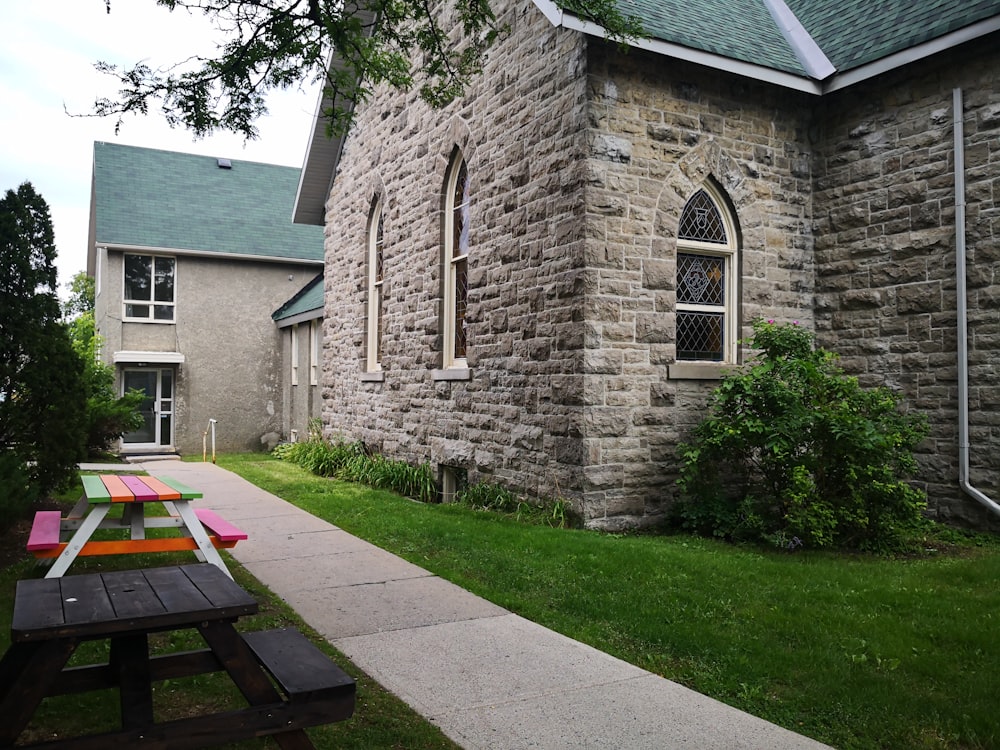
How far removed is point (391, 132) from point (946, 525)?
35.0ft

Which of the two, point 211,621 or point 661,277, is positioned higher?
point 661,277

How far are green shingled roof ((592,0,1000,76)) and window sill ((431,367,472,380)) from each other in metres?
5.03

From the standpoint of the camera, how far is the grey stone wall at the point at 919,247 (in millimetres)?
9148

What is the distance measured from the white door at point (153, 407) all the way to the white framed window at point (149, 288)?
1474mm

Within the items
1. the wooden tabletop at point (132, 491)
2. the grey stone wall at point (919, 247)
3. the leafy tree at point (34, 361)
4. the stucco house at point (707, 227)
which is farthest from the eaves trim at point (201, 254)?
the grey stone wall at point (919, 247)

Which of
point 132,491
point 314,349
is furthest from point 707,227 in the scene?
point 314,349

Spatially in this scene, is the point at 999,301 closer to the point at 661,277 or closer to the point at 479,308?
the point at 661,277

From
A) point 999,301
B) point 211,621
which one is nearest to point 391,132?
point 999,301

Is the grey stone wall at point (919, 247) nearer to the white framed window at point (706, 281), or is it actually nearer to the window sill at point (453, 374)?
the white framed window at point (706, 281)

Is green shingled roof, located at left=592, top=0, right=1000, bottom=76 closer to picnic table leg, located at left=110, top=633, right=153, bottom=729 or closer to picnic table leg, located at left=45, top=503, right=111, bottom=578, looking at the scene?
picnic table leg, located at left=45, top=503, right=111, bottom=578

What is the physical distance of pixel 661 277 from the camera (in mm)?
9914

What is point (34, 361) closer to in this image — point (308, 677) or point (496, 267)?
point (496, 267)

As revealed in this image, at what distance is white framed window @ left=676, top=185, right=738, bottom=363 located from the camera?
10.3 meters

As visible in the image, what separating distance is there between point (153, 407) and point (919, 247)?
1928 cm
